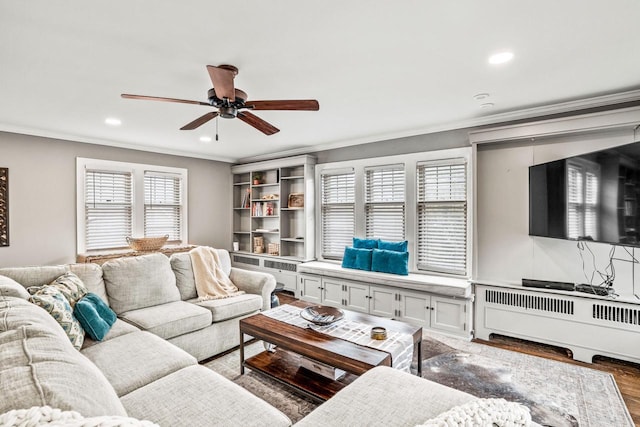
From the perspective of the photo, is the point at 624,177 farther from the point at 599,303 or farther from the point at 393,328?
the point at 393,328

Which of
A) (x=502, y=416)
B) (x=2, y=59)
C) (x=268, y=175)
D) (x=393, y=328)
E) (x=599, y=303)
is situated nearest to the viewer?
(x=502, y=416)

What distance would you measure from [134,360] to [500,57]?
326cm

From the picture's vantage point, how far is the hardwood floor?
246cm

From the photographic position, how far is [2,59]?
7.65ft

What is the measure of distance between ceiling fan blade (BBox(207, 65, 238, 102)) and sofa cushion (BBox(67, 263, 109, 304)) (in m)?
2.01

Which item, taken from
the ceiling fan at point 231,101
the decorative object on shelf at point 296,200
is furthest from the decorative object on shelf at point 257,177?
the ceiling fan at point 231,101

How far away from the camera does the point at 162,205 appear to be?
221 inches

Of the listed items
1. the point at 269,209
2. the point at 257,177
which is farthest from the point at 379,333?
the point at 257,177

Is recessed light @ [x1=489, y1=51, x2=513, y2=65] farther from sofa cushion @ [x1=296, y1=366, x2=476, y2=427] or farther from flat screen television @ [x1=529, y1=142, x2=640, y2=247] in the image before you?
sofa cushion @ [x1=296, y1=366, x2=476, y2=427]

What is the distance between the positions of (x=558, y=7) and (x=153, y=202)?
566cm

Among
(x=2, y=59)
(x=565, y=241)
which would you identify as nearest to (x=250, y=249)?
(x=2, y=59)

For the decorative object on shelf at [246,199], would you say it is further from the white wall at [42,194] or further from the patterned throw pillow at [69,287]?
the patterned throw pillow at [69,287]

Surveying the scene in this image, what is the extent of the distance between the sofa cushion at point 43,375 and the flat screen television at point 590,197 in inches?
135

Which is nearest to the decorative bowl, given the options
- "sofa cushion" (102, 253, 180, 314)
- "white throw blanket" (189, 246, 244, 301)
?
"white throw blanket" (189, 246, 244, 301)
